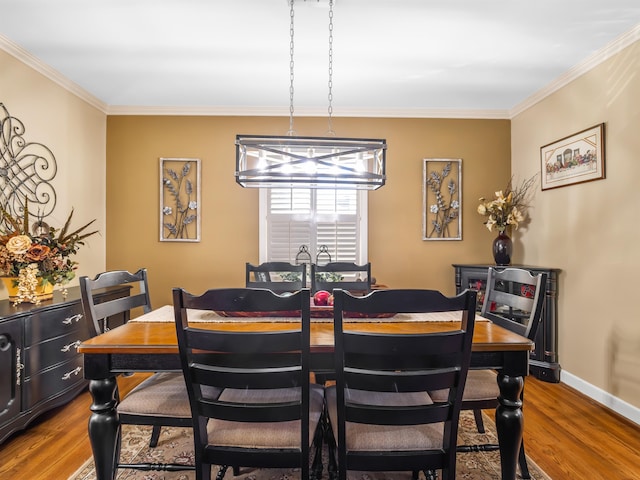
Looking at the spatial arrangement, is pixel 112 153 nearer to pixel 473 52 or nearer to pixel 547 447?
pixel 473 52

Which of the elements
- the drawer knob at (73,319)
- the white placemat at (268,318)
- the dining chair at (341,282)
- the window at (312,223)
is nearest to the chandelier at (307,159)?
the white placemat at (268,318)

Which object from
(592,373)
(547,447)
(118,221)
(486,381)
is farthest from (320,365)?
(118,221)

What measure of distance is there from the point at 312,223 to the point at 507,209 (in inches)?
76.1

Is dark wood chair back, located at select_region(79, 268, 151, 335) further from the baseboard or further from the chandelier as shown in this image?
the baseboard

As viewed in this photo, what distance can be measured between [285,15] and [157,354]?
2085mm

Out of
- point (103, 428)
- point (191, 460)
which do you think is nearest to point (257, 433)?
point (103, 428)

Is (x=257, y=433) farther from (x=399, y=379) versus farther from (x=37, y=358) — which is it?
(x=37, y=358)

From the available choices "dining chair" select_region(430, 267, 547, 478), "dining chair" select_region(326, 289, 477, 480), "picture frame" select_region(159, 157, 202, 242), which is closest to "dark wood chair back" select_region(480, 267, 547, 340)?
"dining chair" select_region(430, 267, 547, 478)

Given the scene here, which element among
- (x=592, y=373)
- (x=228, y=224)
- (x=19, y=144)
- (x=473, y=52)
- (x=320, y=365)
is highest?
(x=473, y=52)

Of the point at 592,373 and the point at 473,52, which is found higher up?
the point at 473,52

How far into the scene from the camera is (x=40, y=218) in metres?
3.01

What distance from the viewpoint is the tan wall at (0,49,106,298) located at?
Result: 9.18ft

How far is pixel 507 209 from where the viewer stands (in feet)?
12.0

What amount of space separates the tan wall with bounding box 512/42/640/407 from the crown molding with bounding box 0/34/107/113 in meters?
4.28
